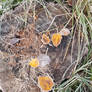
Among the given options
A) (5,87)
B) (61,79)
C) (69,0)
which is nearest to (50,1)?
(69,0)

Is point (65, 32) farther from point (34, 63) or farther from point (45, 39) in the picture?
point (34, 63)

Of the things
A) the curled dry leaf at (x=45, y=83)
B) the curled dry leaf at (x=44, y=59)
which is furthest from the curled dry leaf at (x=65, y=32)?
the curled dry leaf at (x=45, y=83)

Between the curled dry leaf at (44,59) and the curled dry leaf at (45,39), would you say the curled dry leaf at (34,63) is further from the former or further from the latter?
the curled dry leaf at (45,39)

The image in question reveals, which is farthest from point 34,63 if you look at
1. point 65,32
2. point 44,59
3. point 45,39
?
point 65,32

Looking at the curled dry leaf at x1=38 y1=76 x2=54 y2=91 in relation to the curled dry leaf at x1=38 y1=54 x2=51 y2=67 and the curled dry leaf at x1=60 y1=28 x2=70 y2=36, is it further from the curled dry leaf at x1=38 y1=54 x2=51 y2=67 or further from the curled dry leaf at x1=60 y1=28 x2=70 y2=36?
the curled dry leaf at x1=60 y1=28 x2=70 y2=36

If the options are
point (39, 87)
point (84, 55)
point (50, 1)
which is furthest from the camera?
point (50, 1)

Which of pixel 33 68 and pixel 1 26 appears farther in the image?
pixel 1 26

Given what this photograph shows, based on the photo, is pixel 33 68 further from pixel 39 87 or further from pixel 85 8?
pixel 85 8
